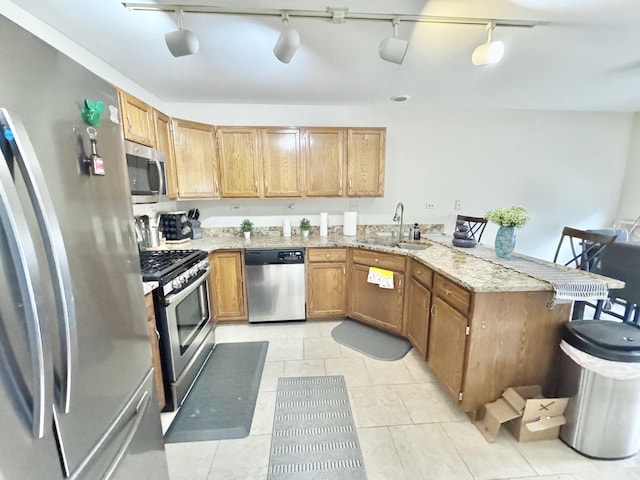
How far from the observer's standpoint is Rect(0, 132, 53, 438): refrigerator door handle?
1.84ft

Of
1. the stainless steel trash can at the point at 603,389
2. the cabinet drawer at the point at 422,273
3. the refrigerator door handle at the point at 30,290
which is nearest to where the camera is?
the refrigerator door handle at the point at 30,290

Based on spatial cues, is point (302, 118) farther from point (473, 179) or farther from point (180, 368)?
point (180, 368)

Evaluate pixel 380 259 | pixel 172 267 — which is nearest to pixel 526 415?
pixel 380 259

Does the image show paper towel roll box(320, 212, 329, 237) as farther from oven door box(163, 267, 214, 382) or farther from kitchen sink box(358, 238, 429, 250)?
oven door box(163, 267, 214, 382)

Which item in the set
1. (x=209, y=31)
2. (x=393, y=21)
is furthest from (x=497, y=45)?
(x=209, y=31)

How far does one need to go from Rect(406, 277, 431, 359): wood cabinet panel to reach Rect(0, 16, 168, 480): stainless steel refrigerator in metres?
1.95

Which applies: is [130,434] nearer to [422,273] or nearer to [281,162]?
[422,273]

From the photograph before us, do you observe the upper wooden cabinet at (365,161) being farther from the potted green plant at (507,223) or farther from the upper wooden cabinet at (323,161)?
the potted green plant at (507,223)

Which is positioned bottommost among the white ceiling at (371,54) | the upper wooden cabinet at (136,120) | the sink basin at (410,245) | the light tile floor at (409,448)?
the light tile floor at (409,448)

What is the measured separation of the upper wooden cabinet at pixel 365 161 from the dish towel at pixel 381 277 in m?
1.02

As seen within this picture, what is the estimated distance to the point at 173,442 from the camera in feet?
5.55

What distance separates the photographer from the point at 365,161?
128 inches

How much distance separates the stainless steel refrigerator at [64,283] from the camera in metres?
0.60

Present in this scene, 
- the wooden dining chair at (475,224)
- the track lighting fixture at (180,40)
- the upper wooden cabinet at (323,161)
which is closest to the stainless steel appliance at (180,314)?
the track lighting fixture at (180,40)
